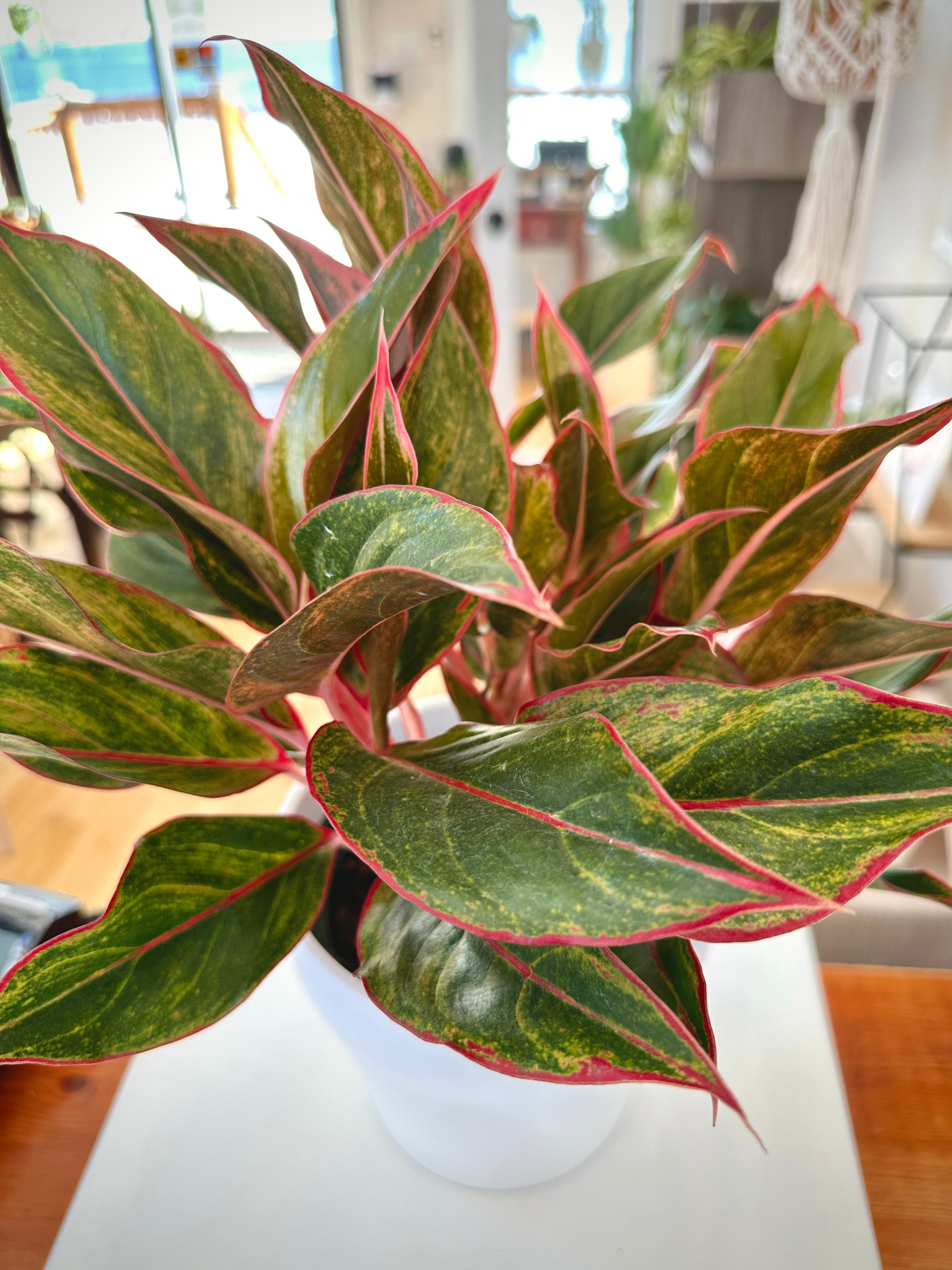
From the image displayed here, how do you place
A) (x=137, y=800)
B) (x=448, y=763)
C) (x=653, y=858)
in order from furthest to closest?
(x=137, y=800), (x=448, y=763), (x=653, y=858)

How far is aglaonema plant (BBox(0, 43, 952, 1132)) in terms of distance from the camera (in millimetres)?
259

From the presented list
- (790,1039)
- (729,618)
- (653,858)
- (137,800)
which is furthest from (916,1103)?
(137,800)

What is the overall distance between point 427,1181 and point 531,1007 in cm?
26

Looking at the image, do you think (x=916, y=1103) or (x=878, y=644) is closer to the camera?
(x=878, y=644)

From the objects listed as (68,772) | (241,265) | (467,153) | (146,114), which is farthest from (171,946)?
(146,114)

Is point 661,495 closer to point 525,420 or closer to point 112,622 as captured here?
point 525,420

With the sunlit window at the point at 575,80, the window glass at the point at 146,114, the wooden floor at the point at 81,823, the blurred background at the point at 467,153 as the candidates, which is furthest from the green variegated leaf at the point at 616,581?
the sunlit window at the point at 575,80

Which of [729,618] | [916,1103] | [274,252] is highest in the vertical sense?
[274,252]

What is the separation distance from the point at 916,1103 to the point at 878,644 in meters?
0.34

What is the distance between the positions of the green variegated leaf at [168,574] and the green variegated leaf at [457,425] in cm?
18

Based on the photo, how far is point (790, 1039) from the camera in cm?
57

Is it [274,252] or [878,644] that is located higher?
[274,252]

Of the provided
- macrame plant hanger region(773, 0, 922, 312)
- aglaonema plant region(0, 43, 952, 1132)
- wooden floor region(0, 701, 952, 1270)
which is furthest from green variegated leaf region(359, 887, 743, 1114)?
macrame plant hanger region(773, 0, 922, 312)

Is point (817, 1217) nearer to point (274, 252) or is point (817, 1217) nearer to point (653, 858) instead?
point (653, 858)
